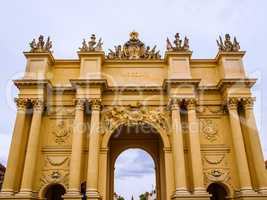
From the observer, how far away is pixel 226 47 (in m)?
18.5

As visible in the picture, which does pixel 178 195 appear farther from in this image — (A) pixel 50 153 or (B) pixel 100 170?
(A) pixel 50 153

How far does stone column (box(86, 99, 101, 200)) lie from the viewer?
1419 centimetres

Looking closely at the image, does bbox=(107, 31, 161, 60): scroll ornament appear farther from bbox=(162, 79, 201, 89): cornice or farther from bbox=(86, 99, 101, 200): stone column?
bbox=(86, 99, 101, 200): stone column

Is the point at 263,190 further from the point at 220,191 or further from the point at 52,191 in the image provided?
the point at 52,191

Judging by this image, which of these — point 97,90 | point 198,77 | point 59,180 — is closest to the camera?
point 59,180

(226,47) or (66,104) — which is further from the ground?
(226,47)

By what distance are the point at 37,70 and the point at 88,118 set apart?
4.51 m

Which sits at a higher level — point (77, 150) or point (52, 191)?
point (77, 150)

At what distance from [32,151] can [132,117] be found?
6.15 meters

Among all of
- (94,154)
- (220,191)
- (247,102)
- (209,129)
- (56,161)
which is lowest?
(220,191)

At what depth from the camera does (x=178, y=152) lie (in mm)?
15203

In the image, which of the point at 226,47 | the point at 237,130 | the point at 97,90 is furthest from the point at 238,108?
the point at 97,90

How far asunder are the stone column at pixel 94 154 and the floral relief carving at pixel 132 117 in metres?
1.05

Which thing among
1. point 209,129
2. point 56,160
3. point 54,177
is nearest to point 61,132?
point 56,160
